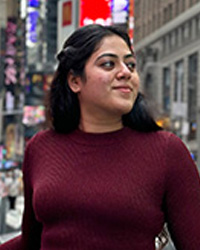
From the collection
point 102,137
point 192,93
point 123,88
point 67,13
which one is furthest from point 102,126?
point 192,93

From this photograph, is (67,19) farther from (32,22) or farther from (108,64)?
(32,22)

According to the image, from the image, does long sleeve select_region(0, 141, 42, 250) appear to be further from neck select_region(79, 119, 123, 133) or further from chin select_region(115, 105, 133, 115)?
chin select_region(115, 105, 133, 115)

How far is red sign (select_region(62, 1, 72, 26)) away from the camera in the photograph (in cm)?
660

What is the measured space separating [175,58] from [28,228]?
38.1 meters

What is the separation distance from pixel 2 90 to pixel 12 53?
829 millimetres

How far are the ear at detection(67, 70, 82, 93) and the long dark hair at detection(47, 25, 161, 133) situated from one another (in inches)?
0.7

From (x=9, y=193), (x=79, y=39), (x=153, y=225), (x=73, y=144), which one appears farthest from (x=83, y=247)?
(x=9, y=193)

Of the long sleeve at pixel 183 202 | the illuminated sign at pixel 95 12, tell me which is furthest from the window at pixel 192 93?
the long sleeve at pixel 183 202

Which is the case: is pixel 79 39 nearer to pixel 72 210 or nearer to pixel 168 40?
pixel 72 210

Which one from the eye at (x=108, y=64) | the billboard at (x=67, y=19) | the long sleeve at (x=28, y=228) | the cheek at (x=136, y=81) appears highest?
the billboard at (x=67, y=19)

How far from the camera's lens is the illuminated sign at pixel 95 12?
23.0 feet

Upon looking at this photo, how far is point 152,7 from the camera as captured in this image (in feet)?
156

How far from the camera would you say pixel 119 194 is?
174cm

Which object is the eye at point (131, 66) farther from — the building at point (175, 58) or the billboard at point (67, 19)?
the building at point (175, 58)
